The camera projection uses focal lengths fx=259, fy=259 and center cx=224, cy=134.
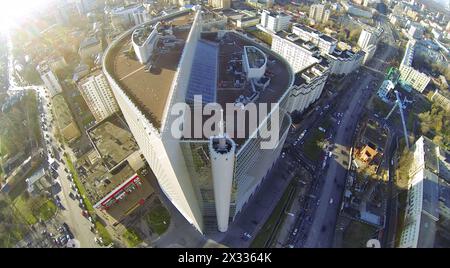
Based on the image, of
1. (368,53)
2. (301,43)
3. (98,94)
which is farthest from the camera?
(368,53)

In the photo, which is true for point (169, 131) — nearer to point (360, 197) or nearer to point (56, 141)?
point (360, 197)

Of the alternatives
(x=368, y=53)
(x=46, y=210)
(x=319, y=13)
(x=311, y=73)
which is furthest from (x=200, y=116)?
(x=319, y=13)

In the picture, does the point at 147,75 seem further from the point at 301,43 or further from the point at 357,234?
the point at 301,43

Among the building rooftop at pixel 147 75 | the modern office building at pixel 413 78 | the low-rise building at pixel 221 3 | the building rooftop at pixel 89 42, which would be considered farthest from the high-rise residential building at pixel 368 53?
the building rooftop at pixel 89 42

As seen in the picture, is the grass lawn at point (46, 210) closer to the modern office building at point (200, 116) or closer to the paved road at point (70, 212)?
the paved road at point (70, 212)

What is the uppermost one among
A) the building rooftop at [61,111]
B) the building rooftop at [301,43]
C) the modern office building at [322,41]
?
the building rooftop at [301,43]

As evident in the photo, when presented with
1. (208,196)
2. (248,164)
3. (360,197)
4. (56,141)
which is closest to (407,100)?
(360,197)
